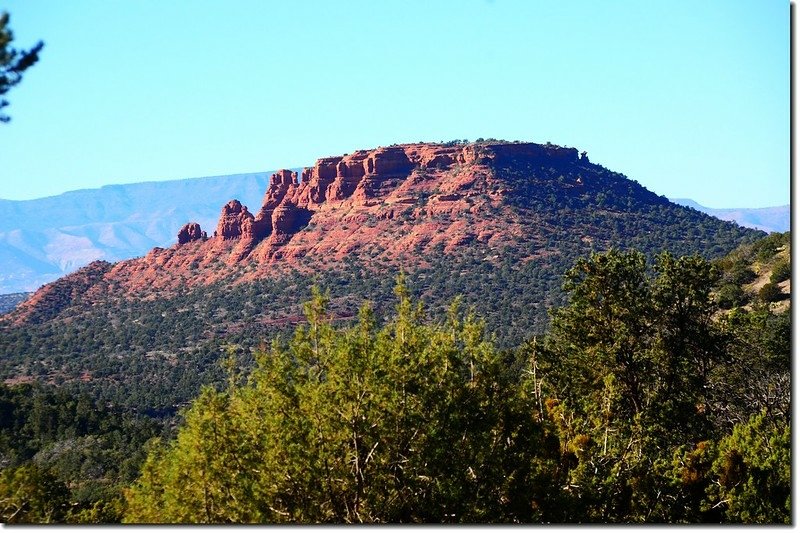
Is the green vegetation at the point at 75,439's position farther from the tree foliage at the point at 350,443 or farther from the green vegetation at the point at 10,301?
the green vegetation at the point at 10,301

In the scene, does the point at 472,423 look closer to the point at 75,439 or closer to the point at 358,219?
the point at 75,439

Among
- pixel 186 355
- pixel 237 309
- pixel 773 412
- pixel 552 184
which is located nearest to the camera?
pixel 773 412

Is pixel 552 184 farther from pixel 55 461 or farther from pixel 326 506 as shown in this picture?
pixel 326 506

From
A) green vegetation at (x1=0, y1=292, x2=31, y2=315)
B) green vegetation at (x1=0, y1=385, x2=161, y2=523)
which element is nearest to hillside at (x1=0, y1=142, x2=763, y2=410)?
green vegetation at (x1=0, y1=385, x2=161, y2=523)

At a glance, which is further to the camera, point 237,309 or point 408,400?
point 237,309

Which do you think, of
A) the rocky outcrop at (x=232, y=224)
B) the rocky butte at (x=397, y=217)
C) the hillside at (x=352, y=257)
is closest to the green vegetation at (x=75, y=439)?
the hillside at (x=352, y=257)

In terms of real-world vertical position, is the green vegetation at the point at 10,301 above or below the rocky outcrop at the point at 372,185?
below

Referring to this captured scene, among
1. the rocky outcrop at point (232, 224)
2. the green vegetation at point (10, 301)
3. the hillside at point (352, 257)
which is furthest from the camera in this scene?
the green vegetation at point (10, 301)

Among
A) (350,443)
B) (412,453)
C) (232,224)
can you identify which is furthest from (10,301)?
(412,453)

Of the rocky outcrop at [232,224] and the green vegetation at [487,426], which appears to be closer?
the green vegetation at [487,426]

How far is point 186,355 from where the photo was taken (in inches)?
2512

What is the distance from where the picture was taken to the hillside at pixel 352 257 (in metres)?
64.6

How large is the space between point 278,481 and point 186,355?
53770 millimetres

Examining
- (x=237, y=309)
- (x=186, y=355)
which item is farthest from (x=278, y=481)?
(x=237, y=309)
